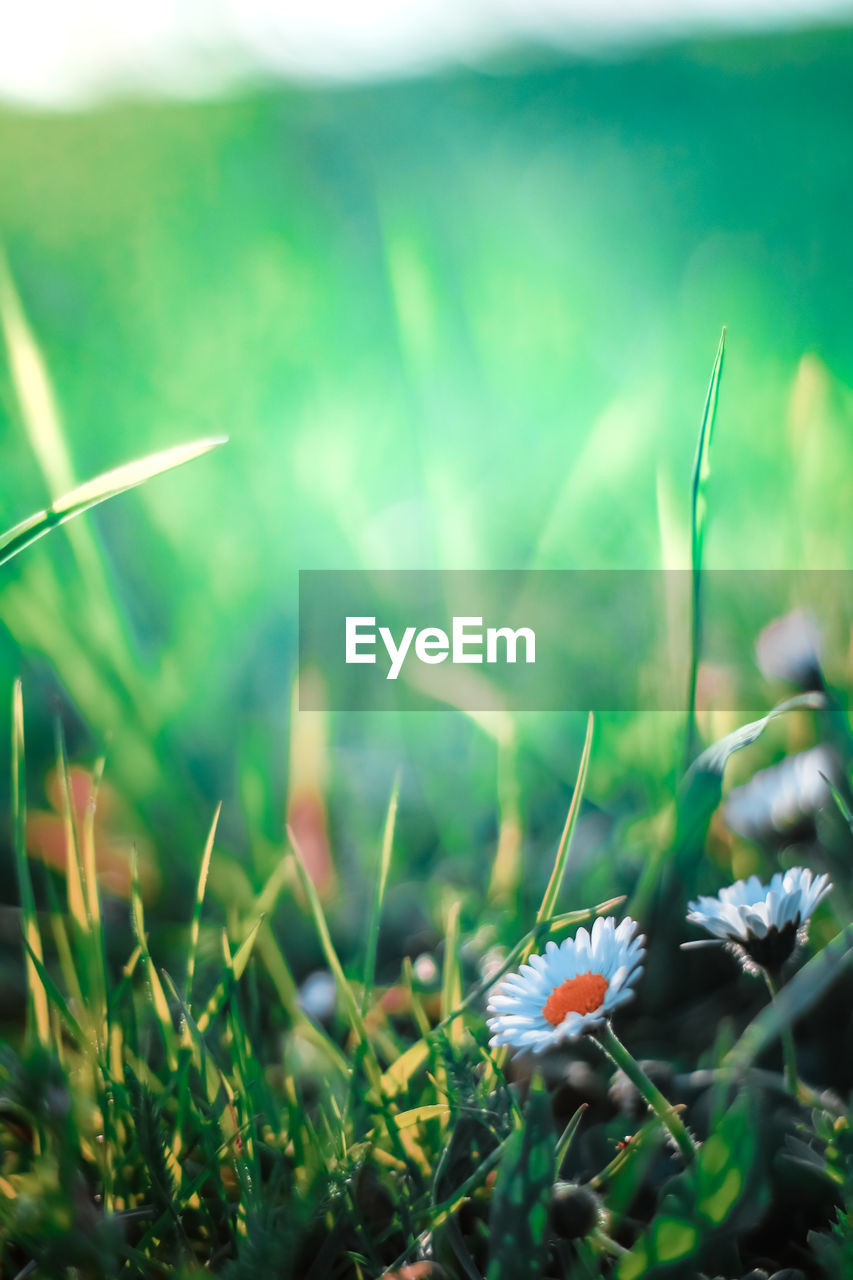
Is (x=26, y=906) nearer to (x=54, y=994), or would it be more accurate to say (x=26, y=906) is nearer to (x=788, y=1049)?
(x=54, y=994)

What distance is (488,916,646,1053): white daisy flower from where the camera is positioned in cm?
28

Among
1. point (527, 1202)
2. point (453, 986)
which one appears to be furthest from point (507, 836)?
point (527, 1202)

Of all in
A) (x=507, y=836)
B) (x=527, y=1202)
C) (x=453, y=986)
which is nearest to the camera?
(x=527, y=1202)

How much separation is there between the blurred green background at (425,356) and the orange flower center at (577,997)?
186mm

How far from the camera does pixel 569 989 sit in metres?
0.31

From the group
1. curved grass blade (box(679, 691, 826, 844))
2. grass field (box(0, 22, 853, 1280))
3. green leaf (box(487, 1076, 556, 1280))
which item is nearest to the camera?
green leaf (box(487, 1076, 556, 1280))

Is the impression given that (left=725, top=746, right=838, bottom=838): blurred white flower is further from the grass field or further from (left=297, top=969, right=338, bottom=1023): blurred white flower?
(left=297, top=969, right=338, bottom=1023): blurred white flower

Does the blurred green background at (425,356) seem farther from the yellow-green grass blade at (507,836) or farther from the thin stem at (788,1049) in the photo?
the thin stem at (788,1049)

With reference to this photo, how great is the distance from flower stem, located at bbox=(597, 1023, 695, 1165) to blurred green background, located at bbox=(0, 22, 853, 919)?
0.20 m

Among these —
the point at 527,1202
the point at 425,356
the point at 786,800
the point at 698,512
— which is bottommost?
the point at 527,1202

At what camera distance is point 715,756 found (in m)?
0.37

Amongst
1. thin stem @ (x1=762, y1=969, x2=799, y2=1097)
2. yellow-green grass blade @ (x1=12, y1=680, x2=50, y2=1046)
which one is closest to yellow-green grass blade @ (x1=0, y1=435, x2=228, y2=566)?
yellow-green grass blade @ (x1=12, y1=680, x2=50, y2=1046)

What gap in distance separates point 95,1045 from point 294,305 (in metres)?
0.40

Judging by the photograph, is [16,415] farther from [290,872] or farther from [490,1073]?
[490,1073]
